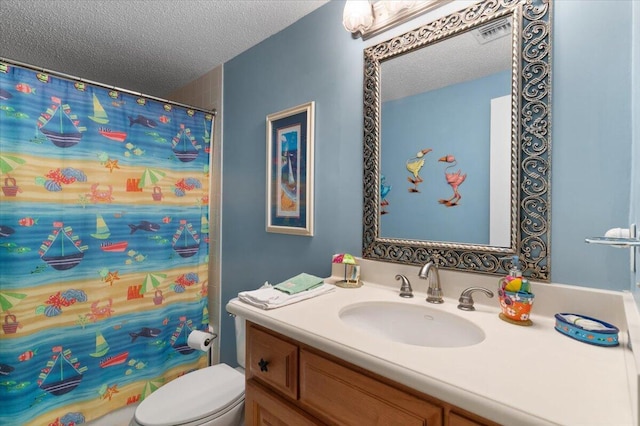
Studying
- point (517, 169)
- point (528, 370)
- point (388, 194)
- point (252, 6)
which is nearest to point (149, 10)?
point (252, 6)

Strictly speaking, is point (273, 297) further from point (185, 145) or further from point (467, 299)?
point (185, 145)

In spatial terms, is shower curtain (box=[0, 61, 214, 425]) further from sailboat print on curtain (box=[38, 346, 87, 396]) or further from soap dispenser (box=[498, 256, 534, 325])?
soap dispenser (box=[498, 256, 534, 325])

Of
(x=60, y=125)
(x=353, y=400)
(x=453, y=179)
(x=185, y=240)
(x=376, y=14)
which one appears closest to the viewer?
(x=353, y=400)

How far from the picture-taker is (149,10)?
5.05 feet

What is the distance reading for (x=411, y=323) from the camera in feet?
3.30

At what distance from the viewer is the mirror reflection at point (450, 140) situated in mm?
975

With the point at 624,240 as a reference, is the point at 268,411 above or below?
below

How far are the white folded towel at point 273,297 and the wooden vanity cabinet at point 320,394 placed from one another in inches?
3.1

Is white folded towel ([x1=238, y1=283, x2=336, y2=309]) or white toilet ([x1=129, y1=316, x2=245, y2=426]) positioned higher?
white folded towel ([x1=238, y1=283, x2=336, y2=309])

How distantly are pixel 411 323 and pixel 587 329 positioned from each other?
45 cm

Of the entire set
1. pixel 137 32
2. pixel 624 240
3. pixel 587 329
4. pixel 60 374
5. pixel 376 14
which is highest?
pixel 137 32

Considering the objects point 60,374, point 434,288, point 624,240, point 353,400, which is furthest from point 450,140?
point 60,374

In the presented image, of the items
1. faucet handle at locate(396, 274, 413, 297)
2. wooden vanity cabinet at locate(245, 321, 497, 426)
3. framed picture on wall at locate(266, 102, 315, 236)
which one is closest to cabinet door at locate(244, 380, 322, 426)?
wooden vanity cabinet at locate(245, 321, 497, 426)

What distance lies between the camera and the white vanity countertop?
475 mm
